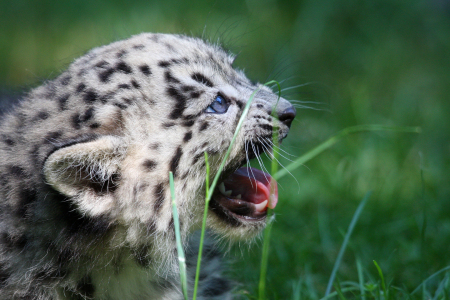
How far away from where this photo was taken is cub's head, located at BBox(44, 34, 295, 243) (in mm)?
2822

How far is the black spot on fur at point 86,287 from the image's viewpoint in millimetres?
2938

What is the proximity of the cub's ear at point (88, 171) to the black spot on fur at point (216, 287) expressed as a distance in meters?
1.18

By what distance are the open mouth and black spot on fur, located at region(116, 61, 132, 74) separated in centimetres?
89

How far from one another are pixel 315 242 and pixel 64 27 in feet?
18.8

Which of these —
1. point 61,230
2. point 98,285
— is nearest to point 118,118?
point 61,230

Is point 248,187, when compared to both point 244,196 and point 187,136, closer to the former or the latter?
point 244,196

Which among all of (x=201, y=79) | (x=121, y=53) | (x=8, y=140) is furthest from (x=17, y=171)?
(x=201, y=79)

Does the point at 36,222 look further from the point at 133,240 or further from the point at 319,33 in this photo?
the point at 319,33

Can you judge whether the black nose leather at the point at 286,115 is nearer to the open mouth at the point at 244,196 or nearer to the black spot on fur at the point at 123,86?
the open mouth at the point at 244,196

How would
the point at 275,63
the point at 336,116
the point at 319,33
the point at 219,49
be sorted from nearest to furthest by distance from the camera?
the point at 219,49, the point at 336,116, the point at 275,63, the point at 319,33

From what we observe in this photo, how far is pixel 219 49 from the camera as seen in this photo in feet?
12.5

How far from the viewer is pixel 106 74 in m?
3.08

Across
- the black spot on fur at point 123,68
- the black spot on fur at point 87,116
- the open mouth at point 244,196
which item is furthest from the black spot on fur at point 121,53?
the open mouth at point 244,196

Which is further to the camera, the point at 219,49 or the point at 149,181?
the point at 219,49
